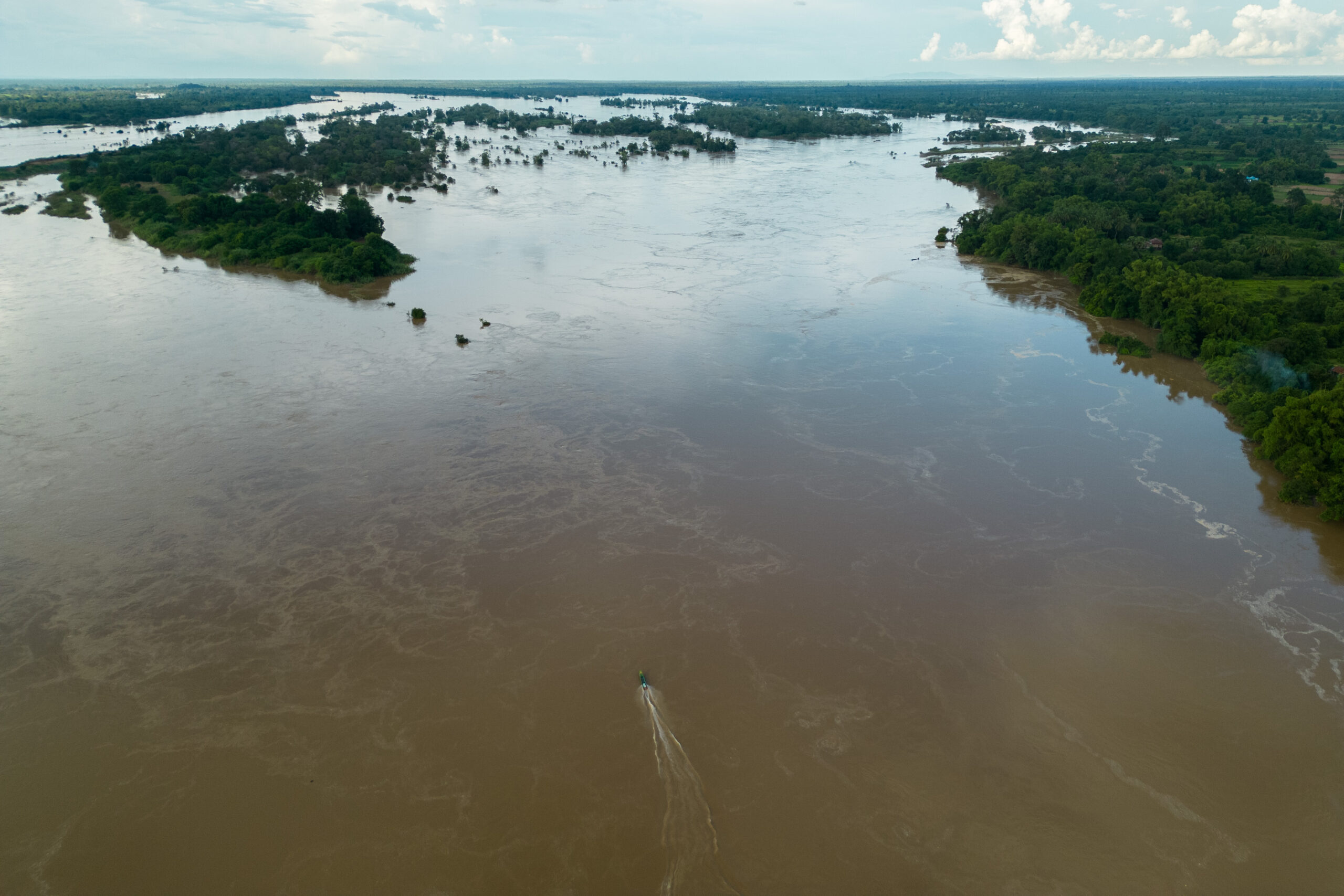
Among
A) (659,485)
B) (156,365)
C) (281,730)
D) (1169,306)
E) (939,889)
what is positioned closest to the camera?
(939,889)

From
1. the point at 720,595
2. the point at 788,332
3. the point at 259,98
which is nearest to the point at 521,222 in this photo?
the point at 788,332

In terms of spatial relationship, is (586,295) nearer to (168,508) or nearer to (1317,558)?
(168,508)

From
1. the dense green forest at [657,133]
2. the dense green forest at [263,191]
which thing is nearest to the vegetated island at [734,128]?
the dense green forest at [657,133]

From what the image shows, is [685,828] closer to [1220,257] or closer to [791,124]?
[1220,257]

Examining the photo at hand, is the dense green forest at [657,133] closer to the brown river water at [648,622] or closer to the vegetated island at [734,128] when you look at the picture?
the vegetated island at [734,128]

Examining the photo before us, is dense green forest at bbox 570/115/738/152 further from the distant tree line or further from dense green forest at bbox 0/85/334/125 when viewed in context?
dense green forest at bbox 0/85/334/125

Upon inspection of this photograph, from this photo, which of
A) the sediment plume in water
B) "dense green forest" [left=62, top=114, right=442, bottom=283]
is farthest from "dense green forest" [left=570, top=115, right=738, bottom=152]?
the sediment plume in water

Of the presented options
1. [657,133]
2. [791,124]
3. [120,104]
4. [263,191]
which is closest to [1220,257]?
[263,191]
